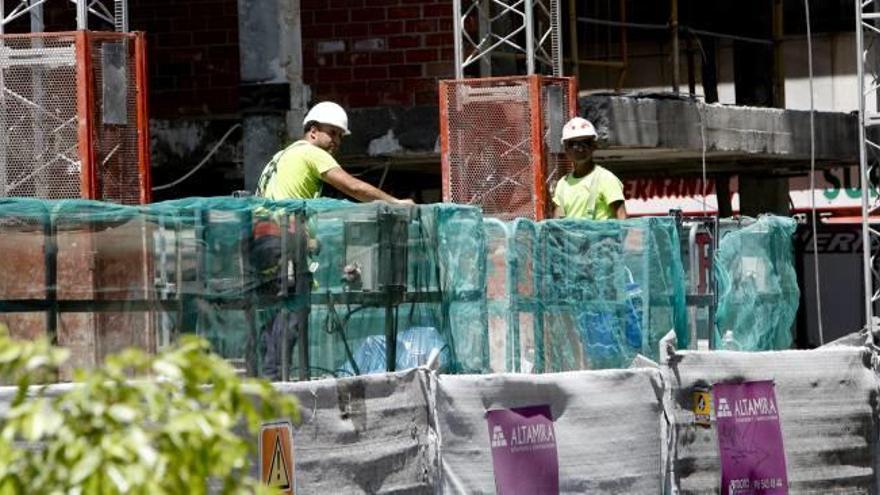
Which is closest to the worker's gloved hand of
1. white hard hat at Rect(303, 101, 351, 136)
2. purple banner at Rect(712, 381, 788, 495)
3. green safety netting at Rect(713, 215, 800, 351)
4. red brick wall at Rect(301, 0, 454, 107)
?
white hard hat at Rect(303, 101, 351, 136)

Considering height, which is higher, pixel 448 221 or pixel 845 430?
pixel 448 221

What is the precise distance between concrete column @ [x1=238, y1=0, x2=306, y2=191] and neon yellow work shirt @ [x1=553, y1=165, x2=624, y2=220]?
17.5ft

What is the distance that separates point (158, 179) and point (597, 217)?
9201 mm

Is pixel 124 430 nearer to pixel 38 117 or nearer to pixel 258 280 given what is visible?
pixel 258 280

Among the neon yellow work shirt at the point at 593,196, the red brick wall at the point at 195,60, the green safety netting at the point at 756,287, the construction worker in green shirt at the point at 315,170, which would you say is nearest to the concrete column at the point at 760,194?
the red brick wall at the point at 195,60

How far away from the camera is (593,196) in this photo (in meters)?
13.9

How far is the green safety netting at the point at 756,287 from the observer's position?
13.8m

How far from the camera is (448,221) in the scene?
36.0ft

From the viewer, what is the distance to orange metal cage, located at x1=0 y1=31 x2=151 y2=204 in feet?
51.9

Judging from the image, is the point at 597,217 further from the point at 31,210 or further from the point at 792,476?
the point at 31,210

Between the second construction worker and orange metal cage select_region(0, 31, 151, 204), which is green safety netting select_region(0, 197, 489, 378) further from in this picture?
orange metal cage select_region(0, 31, 151, 204)

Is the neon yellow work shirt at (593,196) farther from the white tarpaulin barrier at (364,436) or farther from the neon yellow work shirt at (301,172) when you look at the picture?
the white tarpaulin barrier at (364,436)

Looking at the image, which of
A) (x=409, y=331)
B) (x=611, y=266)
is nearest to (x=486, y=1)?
(x=611, y=266)

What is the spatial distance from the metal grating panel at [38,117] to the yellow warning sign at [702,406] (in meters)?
6.37
